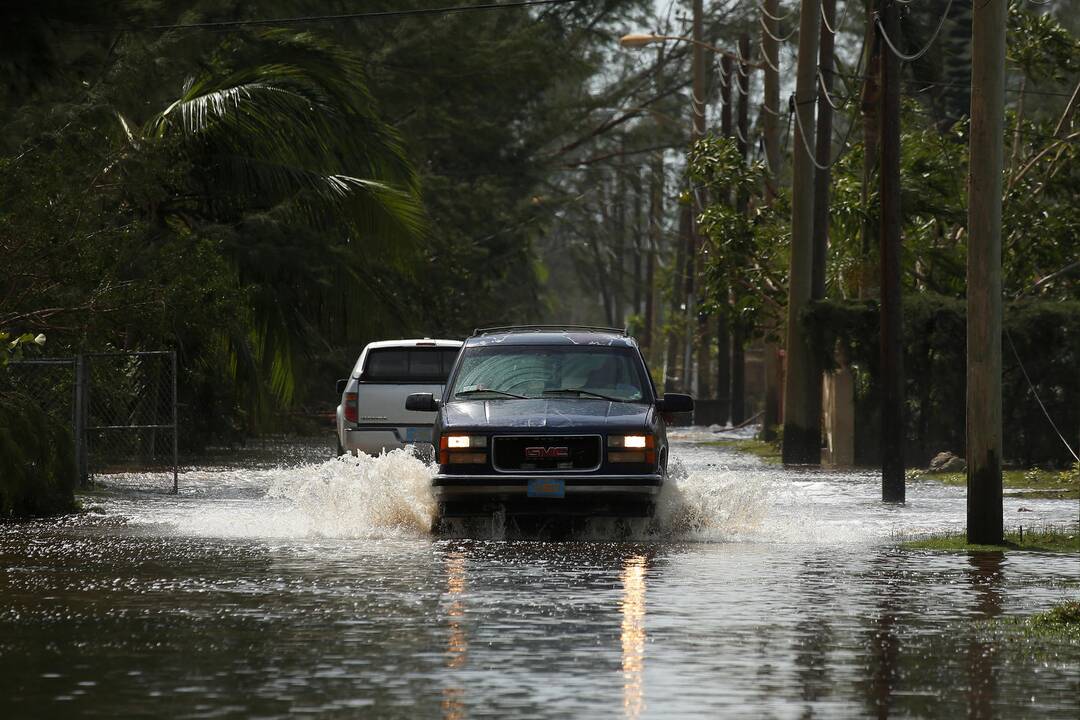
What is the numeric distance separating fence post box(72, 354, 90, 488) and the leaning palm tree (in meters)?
7.59

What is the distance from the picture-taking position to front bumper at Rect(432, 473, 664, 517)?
58.6 feet

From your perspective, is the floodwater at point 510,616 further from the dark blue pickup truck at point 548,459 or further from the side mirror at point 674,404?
the side mirror at point 674,404

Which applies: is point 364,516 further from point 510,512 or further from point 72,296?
point 72,296

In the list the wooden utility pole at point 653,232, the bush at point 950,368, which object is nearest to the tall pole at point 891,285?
the bush at point 950,368

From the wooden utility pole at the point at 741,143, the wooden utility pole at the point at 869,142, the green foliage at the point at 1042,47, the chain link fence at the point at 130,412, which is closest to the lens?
the chain link fence at the point at 130,412

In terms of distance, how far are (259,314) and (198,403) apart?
1.94 meters

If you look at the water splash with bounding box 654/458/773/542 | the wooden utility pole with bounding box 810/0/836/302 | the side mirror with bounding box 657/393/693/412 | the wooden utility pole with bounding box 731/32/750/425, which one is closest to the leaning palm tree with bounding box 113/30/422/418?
the wooden utility pole with bounding box 810/0/836/302

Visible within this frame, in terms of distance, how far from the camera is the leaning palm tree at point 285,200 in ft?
109

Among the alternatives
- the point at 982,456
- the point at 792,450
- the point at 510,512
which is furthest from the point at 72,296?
the point at 792,450

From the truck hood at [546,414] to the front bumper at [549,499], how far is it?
17.5 inches

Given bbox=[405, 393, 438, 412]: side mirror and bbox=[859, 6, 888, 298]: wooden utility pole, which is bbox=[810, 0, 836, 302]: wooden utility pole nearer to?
bbox=[859, 6, 888, 298]: wooden utility pole

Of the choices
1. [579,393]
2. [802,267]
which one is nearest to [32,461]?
[579,393]

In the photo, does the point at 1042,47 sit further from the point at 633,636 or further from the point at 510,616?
the point at 633,636

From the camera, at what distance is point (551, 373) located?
1942 cm
